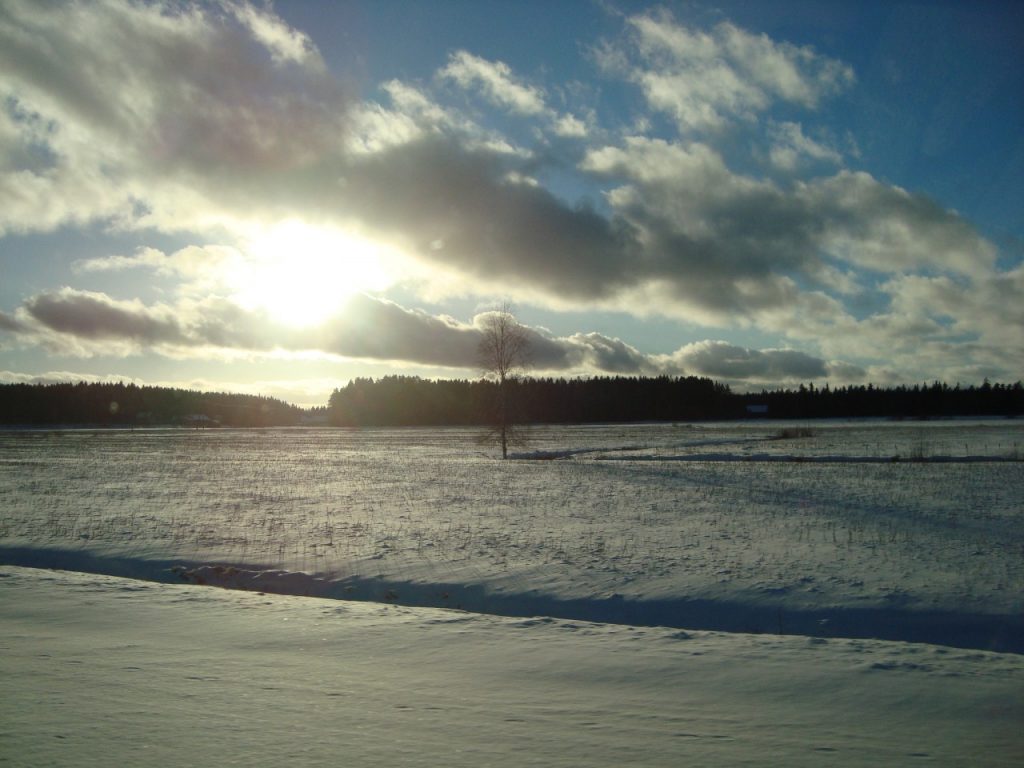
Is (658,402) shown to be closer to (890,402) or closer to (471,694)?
(890,402)

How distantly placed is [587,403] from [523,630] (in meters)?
140

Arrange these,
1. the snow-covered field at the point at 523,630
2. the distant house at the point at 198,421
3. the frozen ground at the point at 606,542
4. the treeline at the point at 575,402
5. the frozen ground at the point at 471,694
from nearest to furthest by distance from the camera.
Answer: the frozen ground at the point at 471,694 → the snow-covered field at the point at 523,630 → the frozen ground at the point at 606,542 → the treeline at the point at 575,402 → the distant house at the point at 198,421

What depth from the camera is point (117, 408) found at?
165m

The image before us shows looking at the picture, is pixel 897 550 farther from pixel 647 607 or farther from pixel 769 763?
pixel 769 763

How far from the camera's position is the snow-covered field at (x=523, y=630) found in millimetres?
5691

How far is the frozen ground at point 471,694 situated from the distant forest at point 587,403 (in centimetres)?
13093

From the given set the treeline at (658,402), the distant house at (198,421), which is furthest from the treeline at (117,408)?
the treeline at (658,402)

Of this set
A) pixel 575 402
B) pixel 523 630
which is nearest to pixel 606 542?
pixel 523 630

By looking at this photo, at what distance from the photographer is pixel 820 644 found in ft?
28.3

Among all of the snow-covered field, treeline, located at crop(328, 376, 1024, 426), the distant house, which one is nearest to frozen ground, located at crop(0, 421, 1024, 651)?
the snow-covered field

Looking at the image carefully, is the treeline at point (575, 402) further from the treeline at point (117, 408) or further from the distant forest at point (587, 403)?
the treeline at point (117, 408)

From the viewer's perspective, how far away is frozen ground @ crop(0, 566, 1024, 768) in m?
5.41

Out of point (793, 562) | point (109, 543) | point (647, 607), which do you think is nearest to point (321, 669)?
point (647, 607)

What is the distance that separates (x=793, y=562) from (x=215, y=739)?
10.4 metres
